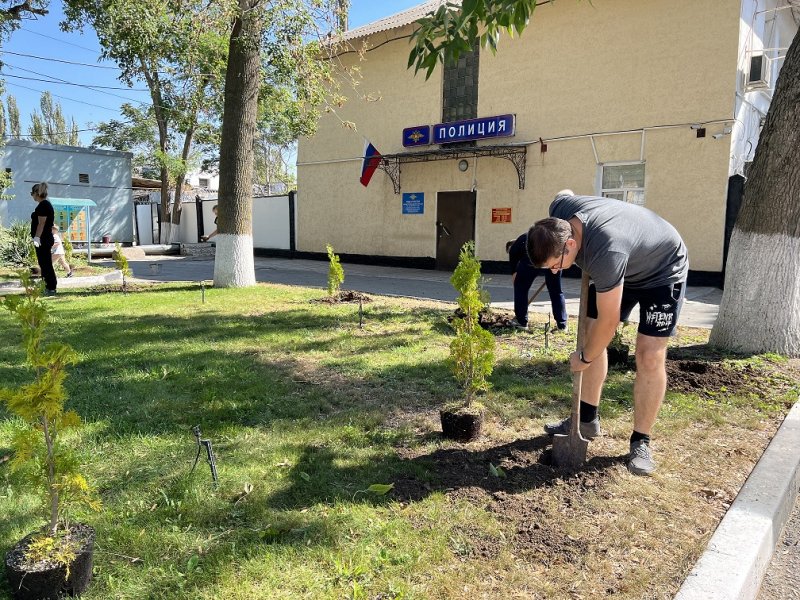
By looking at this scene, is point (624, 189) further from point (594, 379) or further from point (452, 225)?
point (594, 379)

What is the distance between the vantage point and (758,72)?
35.5 ft

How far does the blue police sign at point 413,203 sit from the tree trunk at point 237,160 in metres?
6.85

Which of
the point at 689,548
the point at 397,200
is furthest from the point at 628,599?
the point at 397,200

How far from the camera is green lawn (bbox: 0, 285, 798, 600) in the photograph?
210cm

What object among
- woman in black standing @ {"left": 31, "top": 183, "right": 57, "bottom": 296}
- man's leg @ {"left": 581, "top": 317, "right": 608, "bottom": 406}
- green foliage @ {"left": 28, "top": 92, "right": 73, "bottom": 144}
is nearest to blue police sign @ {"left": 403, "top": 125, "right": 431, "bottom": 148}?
woman in black standing @ {"left": 31, "top": 183, "right": 57, "bottom": 296}

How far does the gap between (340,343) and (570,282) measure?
8.35 m

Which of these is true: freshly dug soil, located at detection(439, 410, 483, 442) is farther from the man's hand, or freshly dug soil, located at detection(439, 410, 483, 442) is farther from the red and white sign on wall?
the red and white sign on wall

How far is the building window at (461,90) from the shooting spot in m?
14.3

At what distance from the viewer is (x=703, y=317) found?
7.93m

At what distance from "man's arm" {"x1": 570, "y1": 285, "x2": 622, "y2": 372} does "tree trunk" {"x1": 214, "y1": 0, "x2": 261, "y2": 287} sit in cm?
783

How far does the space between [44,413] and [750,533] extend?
2.88 m

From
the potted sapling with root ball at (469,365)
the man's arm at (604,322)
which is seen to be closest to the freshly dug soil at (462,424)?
the potted sapling with root ball at (469,365)

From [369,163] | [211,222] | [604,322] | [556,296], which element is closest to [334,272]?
[556,296]

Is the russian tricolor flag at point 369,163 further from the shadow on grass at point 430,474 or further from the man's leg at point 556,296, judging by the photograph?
the shadow on grass at point 430,474
